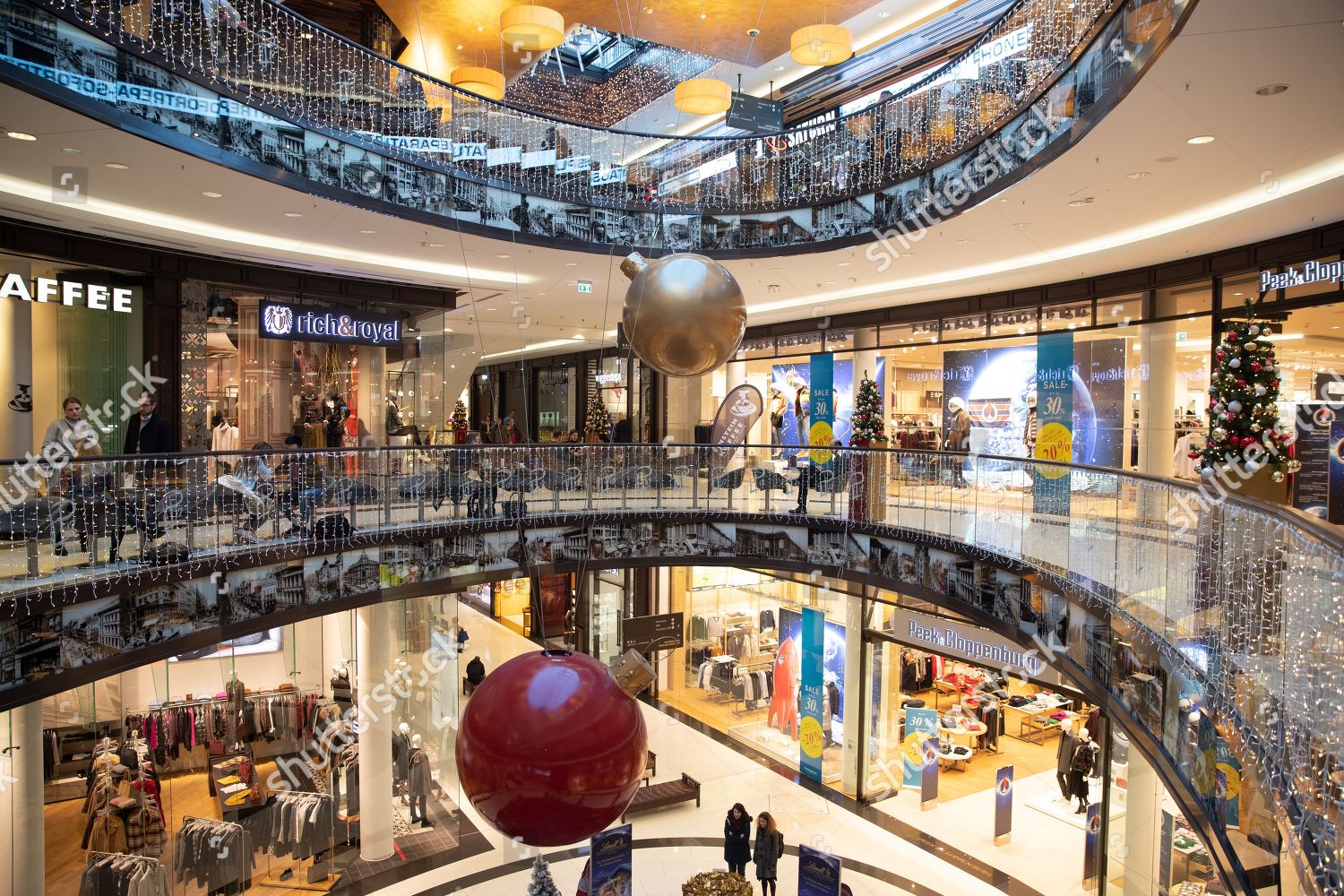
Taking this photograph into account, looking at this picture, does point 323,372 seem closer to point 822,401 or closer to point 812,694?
point 812,694

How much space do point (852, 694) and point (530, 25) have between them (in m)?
10.8

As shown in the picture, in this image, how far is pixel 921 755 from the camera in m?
12.4

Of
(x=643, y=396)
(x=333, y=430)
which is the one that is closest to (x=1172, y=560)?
(x=333, y=430)

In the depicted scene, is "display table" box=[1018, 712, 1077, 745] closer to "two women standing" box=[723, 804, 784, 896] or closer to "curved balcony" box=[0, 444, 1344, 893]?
"curved balcony" box=[0, 444, 1344, 893]

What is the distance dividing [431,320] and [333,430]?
9.66ft

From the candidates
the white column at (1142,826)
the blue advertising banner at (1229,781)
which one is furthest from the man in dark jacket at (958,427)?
the blue advertising banner at (1229,781)

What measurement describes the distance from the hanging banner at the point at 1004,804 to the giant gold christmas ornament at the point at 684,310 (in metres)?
10.1

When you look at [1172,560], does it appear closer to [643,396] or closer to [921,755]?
[921,755]

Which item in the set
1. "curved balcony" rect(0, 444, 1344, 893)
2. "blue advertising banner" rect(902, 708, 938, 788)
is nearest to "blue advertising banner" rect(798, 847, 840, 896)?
"curved balcony" rect(0, 444, 1344, 893)

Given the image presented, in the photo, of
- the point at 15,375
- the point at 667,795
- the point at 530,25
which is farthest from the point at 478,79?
the point at 667,795

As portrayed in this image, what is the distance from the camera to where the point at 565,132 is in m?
12.5

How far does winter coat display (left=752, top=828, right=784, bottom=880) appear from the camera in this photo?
9461 mm

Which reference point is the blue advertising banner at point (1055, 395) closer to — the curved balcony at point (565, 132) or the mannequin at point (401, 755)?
the curved balcony at point (565, 132)

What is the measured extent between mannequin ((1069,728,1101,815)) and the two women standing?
4.09 metres
